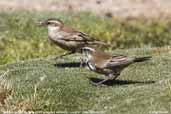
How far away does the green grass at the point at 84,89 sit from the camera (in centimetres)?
1067

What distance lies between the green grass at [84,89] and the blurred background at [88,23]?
380 centimetres

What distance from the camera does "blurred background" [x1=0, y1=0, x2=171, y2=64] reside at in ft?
60.9

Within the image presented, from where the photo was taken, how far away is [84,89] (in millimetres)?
11852

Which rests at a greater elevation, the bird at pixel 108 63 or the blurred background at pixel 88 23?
the bird at pixel 108 63

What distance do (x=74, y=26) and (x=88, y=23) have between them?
0.68 metres

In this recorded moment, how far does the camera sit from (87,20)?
71.4 feet

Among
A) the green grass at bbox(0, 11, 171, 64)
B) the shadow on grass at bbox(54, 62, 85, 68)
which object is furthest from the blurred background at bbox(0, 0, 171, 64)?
the shadow on grass at bbox(54, 62, 85, 68)

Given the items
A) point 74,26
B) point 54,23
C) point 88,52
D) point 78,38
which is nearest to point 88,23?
point 74,26

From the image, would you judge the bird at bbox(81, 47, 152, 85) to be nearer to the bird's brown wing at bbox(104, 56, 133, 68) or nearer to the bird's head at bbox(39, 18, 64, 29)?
the bird's brown wing at bbox(104, 56, 133, 68)

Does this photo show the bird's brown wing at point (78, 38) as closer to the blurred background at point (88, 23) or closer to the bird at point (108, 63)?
the bird at point (108, 63)

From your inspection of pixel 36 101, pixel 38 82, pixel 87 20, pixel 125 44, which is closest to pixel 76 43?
pixel 38 82

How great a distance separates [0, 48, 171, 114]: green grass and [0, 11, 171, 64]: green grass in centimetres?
408

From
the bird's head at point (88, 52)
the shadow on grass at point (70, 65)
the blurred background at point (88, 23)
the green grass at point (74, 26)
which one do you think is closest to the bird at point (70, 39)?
the shadow on grass at point (70, 65)

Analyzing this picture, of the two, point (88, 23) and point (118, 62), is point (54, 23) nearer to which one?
point (118, 62)
